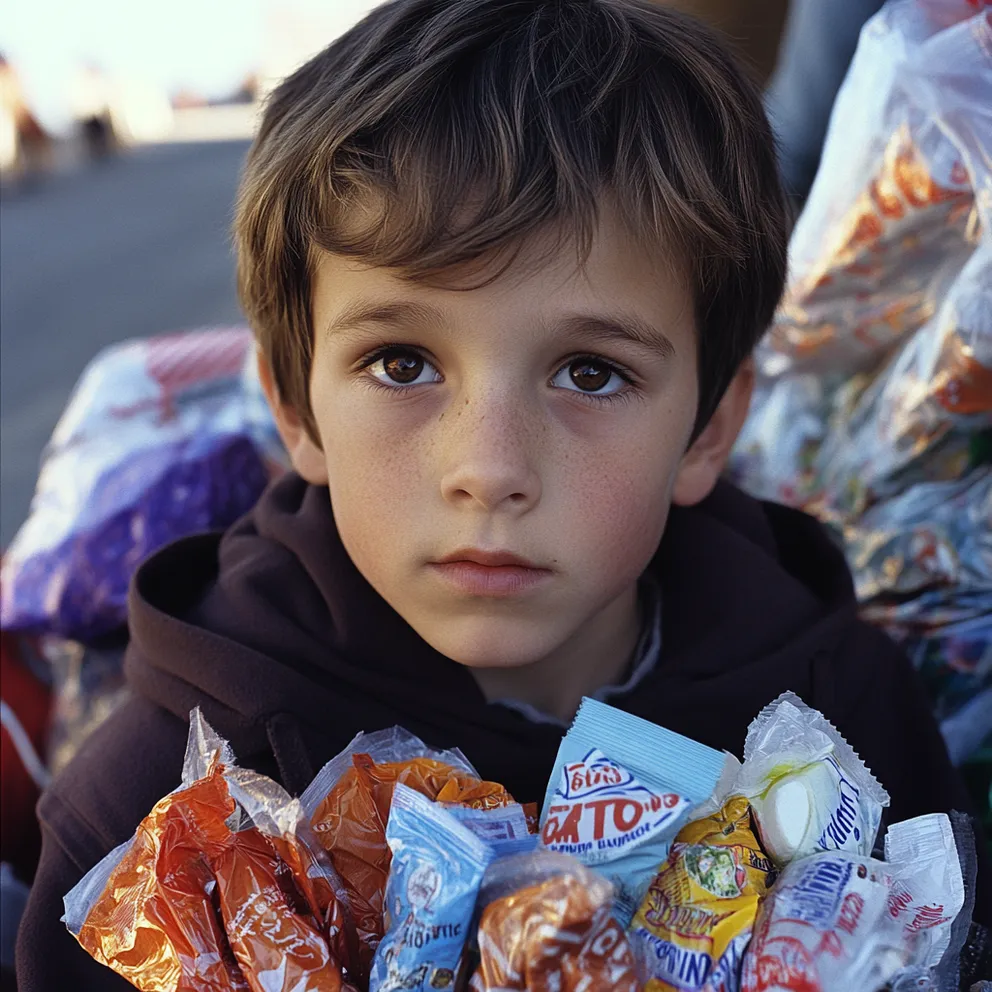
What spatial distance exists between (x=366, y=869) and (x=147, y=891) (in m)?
0.18

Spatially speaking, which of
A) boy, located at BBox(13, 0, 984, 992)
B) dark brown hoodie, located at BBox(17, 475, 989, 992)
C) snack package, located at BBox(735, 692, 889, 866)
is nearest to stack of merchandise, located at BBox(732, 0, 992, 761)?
dark brown hoodie, located at BBox(17, 475, 989, 992)

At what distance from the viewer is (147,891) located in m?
0.89

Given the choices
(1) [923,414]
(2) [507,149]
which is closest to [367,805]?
(2) [507,149]

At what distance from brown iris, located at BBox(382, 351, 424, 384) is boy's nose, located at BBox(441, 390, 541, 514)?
0.31 feet

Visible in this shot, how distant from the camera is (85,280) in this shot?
655cm

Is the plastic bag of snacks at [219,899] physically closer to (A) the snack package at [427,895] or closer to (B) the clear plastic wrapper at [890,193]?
(A) the snack package at [427,895]

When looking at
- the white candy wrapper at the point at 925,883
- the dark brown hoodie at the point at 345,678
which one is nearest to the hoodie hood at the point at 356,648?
the dark brown hoodie at the point at 345,678

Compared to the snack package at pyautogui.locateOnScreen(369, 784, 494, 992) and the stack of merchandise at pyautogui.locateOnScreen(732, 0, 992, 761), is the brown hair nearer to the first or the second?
the stack of merchandise at pyautogui.locateOnScreen(732, 0, 992, 761)

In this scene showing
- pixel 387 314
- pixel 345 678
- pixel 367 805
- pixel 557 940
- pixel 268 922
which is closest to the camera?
pixel 557 940

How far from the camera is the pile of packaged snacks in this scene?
0.81 m

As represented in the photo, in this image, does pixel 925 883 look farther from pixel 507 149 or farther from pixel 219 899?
pixel 507 149

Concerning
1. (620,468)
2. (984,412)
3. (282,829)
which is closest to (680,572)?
(620,468)

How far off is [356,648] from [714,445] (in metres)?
0.57

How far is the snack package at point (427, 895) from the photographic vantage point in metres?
0.82
